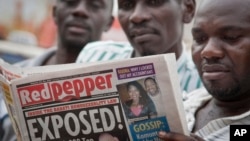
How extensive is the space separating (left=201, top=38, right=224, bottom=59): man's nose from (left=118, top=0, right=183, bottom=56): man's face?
0.69 metres

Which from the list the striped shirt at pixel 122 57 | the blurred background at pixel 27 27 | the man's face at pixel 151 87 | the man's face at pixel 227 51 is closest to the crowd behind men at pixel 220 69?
the man's face at pixel 227 51

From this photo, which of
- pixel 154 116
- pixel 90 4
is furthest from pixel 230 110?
pixel 90 4

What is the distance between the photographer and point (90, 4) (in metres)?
3.22

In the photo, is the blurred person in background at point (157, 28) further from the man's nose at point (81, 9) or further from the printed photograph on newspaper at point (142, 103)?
the printed photograph on newspaper at point (142, 103)

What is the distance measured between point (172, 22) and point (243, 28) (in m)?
0.78

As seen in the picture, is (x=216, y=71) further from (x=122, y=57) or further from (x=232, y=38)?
(x=122, y=57)

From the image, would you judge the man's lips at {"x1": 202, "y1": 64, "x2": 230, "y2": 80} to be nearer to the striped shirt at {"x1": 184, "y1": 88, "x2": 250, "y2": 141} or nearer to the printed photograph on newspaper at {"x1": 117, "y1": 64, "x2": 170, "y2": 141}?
the striped shirt at {"x1": 184, "y1": 88, "x2": 250, "y2": 141}

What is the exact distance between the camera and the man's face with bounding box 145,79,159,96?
5.32 ft

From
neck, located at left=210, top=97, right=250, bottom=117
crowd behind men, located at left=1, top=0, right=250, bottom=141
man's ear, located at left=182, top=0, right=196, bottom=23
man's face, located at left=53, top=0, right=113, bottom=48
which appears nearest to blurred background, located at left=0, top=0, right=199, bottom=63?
man's face, located at left=53, top=0, right=113, bottom=48

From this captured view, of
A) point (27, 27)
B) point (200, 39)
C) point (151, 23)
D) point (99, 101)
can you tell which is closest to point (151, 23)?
point (151, 23)

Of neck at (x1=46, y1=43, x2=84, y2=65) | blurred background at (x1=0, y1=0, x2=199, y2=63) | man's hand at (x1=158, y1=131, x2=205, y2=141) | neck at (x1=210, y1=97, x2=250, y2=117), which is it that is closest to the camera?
man's hand at (x1=158, y1=131, x2=205, y2=141)

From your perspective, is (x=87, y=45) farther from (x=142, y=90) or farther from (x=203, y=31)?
(x=142, y=90)

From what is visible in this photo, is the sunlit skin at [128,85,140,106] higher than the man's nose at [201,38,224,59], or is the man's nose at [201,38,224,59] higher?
the man's nose at [201,38,224,59]

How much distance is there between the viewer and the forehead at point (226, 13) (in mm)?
1849
